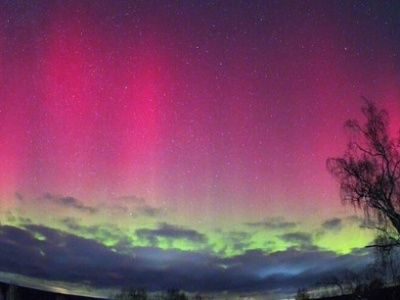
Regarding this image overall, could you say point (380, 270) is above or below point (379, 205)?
below

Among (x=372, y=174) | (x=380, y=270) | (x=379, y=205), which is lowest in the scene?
(x=380, y=270)

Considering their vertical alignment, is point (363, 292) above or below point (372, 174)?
below

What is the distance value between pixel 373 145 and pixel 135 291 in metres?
91.1

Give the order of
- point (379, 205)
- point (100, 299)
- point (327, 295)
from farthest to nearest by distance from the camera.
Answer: point (100, 299) → point (327, 295) → point (379, 205)

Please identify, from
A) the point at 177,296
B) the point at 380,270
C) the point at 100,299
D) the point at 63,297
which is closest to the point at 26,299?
the point at 63,297

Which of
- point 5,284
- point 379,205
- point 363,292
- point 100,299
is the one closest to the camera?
point 379,205

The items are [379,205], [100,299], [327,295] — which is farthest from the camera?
[100,299]

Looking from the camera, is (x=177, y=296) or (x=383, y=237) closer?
(x=383, y=237)

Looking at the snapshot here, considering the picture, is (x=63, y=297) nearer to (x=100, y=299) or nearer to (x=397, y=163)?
(x=100, y=299)

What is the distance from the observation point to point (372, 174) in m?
24.9

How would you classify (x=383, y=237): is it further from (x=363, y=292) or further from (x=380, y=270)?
(x=363, y=292)

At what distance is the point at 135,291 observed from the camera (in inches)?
4264

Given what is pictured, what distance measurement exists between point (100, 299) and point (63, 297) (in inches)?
770

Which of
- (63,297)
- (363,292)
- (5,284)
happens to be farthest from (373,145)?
(63,297)
